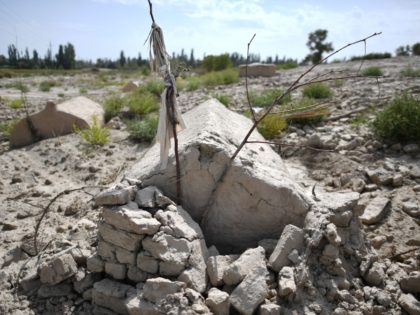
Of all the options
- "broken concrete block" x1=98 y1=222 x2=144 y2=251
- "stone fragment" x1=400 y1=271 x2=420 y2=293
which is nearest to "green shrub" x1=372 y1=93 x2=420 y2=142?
"stone fragment" x1=400 y1=271 x2=420 y2=293

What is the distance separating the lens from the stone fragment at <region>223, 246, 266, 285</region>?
221 centimetres

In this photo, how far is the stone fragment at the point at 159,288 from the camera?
2.13 m

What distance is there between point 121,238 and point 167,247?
1.12 ft

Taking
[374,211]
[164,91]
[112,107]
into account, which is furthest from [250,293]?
[112,107]

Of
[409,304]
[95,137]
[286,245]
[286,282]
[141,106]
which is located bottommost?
[409,304]

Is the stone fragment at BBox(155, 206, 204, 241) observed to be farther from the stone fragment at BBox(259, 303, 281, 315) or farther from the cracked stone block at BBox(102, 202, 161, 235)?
the stone fragment at BBox(259, 303, 281, 315)

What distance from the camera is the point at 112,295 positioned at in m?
2.27

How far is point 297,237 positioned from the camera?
2430 mm

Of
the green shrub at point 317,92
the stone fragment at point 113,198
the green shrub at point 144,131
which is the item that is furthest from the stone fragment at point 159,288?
the green shrub at point 317,92

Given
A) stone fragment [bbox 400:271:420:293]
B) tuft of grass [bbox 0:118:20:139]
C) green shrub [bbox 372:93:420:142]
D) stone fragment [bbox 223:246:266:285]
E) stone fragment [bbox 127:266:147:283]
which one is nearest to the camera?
stone fragment [bbox 223:246:266:285]

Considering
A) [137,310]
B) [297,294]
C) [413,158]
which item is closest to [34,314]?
[137,310]

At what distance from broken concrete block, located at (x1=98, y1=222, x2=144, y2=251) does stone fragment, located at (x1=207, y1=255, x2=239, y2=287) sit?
51cm

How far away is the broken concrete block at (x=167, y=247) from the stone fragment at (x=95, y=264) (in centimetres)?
39

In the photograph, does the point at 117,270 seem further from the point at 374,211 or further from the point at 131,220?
the point at 374,211
